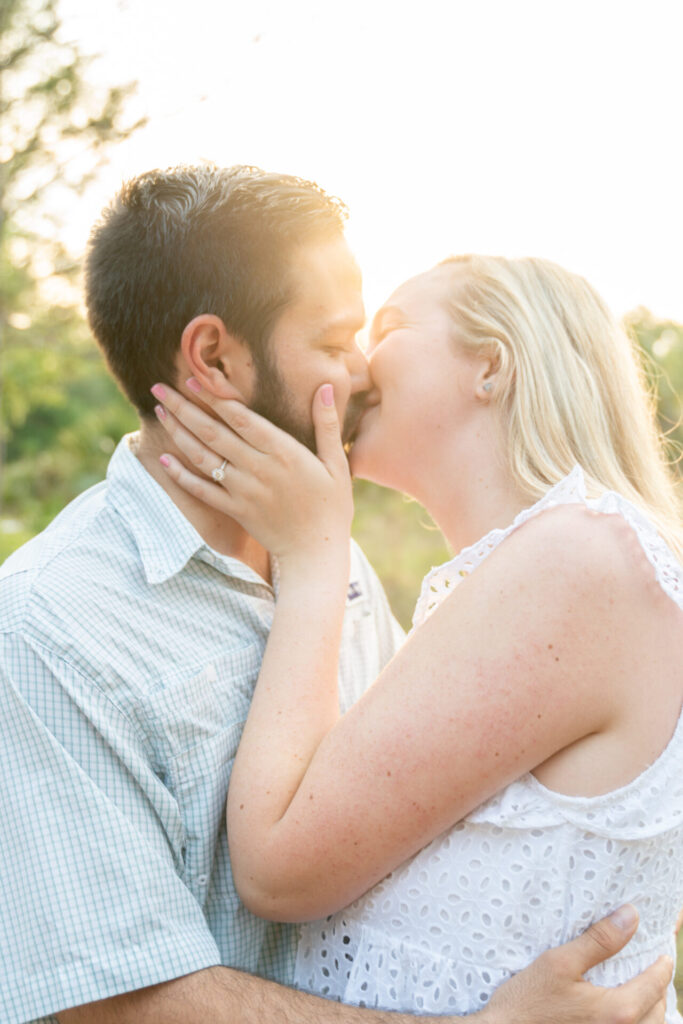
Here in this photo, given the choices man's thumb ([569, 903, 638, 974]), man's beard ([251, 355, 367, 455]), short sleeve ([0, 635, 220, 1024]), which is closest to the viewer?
short sleeve ([0, 635, 220, 1024])

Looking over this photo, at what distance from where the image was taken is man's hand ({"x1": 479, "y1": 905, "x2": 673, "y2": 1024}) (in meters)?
1.70

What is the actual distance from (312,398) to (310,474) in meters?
0.24

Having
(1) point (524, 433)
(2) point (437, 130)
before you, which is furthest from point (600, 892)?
(2) point (437, 130)

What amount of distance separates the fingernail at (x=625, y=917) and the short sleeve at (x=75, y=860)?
77 cm

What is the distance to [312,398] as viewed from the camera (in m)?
2.35

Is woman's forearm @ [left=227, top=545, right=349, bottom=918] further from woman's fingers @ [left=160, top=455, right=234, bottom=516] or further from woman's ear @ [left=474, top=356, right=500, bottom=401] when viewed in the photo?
woman's ear @ [left=474, top=356, right=500, bottom=401]

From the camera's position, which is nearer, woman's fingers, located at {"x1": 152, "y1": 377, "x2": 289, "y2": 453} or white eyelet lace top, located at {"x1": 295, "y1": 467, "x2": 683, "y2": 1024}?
white eyelet lace top, located at {"x1": 295, "y1": 467, "x2": 683, "y2": 1024}

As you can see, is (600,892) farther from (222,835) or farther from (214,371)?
(214,371)

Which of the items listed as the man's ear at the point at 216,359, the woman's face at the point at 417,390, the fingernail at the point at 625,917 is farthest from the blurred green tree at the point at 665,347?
the fingernail at the point at 625,917

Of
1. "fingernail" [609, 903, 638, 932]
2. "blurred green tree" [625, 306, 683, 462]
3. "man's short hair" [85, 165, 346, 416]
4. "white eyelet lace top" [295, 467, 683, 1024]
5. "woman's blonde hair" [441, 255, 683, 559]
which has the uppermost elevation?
"man's short hair" [85, 165, 346, 416]

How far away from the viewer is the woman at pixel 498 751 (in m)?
1.68

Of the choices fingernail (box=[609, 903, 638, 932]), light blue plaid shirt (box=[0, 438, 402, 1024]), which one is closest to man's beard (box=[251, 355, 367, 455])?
light blue plaid shirt (box=[0, 438, 402, 1024])

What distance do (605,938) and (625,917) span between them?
63 mm

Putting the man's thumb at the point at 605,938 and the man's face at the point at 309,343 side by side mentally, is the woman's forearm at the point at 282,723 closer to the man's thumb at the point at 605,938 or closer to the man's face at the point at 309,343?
the man's face at the point at 309,343
